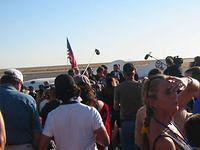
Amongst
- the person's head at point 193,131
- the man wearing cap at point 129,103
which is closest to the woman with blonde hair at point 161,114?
the person's head at point 193,131

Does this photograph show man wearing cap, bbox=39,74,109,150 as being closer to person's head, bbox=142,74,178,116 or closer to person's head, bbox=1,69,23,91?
person's head, bbox=1,69,23,91

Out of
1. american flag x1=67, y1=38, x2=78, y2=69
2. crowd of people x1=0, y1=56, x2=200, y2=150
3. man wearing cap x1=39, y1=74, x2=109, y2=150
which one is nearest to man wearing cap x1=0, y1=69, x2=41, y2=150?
crowd of people x1=0, y1=56, x2=200, y2=150

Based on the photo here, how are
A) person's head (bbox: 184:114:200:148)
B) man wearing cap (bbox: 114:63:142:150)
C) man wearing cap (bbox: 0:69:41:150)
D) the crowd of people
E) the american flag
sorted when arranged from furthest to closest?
the american flag < man wearing cap (bbox: 114:63:142:150) < man wearing cap (bbox: 0:69:41:150) < person's head (bbox: 184:114:200:148) < the crowd of people

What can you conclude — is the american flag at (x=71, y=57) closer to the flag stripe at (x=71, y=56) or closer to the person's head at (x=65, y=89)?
the flag stripe at (x=71, y=56)

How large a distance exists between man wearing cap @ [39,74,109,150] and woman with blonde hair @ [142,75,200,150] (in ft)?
4.93

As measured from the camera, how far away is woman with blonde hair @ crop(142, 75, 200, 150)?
3.05 meters

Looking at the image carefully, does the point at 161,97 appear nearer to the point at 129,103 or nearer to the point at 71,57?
the point at 129,103

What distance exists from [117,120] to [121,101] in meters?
1.24

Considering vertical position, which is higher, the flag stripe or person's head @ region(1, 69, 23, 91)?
person's head @ region(1, 69, 23, 91)

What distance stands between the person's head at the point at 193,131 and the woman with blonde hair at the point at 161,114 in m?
0.13

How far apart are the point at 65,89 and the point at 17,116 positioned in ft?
3.11

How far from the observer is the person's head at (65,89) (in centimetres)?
→ 482

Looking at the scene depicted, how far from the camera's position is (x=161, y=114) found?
128 inches

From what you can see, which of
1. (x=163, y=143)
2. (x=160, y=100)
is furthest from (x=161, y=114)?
(x=163, y=143)
